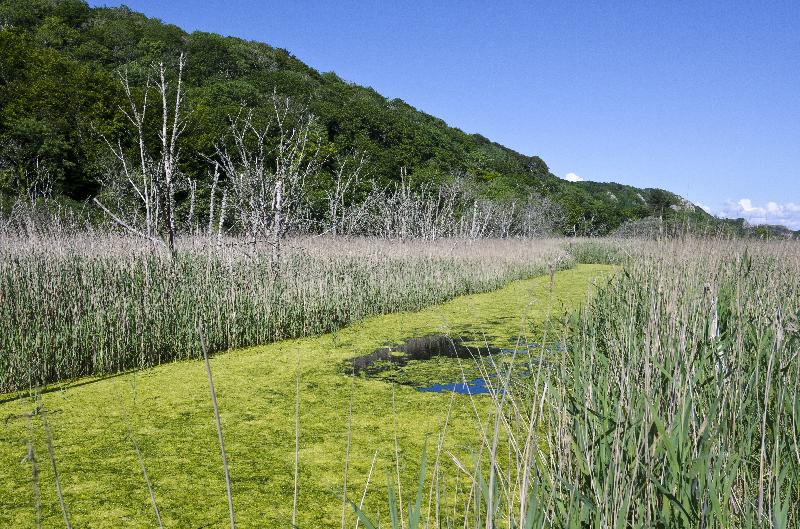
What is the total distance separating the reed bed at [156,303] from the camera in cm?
279

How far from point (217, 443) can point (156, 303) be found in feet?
5.00

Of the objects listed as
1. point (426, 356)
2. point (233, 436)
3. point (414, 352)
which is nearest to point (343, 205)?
point (414, 352)

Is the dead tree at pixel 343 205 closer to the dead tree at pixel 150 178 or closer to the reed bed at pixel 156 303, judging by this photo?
the reed bed at pixel 156 303

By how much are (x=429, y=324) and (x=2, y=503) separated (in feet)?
10.2

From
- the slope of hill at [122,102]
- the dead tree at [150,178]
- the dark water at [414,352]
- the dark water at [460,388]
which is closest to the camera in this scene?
the dark water at [460,388]

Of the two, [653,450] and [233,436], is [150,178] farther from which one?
[653,450]

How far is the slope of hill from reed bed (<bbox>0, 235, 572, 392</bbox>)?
1954 mm

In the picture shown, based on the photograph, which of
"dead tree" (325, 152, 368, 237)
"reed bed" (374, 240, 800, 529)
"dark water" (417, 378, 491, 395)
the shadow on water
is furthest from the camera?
"dead tree" (325, 152, 368, 237)

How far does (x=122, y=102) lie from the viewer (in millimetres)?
12422

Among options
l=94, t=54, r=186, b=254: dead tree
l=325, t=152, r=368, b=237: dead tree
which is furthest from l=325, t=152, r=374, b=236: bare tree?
l=94, t=54, r=186, b=254: dead tree

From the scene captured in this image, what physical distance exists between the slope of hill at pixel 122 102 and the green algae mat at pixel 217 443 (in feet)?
9.53

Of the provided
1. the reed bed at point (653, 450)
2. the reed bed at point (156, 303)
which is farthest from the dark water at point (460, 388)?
the reed bed at point (156, 303)

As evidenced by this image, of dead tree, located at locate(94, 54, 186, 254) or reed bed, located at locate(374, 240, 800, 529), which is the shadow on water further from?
dead tree, located at locate(94, 54, 186, 254)

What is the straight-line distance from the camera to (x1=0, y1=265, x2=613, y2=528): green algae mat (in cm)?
150
